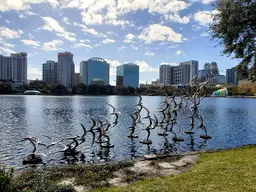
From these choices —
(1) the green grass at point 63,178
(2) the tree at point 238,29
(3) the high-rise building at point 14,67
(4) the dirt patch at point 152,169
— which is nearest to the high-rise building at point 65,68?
(3) the high-rise building at point 14,67

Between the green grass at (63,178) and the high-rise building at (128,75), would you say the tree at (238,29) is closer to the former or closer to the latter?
the green grass at (63,178)

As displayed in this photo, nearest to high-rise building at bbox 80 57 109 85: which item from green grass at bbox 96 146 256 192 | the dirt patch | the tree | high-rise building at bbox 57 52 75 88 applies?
high-rise building at bbox 57 52 75 88

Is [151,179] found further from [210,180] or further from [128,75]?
[128,75]

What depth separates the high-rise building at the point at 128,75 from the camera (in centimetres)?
19312

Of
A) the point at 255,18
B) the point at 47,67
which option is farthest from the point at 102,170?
the point at 47,67

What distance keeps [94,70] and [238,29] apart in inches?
7319

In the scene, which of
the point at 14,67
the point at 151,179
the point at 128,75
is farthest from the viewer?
the point at 128,75

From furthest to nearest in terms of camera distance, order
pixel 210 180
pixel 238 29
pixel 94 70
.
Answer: pixel 94 70
pixel 238 29
pixel 210 180

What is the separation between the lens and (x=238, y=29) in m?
13.8

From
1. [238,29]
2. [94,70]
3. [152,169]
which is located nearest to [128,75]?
[94,70]

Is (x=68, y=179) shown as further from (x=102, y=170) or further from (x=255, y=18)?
(x=255, y=18)

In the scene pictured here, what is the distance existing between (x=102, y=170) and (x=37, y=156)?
287 inches

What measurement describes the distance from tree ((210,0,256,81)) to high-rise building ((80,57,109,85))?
179 metres

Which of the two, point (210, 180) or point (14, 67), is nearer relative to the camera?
point (210, 180)
